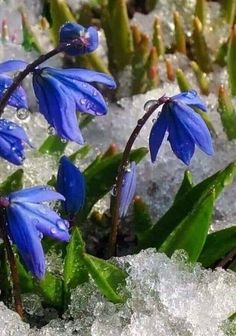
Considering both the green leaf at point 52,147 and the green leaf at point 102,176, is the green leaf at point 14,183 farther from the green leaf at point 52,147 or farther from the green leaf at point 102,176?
the green leaf at point 52,147

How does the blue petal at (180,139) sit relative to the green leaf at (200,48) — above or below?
above

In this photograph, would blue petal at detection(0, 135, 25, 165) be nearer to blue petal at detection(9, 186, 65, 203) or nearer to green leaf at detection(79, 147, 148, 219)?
blue petal at detection(9, 186, 65, 203)

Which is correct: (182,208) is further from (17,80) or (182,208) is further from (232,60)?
(232,60)

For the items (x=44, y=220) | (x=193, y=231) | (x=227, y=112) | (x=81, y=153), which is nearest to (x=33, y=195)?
(x=44, y=220)

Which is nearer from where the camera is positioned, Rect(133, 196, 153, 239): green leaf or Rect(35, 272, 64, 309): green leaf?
Rect(35, 272, 64, 309): green leaf

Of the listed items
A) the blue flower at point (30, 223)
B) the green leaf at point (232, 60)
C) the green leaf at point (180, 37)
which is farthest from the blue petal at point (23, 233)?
the green leaf at point (180, 37)

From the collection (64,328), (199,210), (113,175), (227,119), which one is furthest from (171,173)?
(64,328)

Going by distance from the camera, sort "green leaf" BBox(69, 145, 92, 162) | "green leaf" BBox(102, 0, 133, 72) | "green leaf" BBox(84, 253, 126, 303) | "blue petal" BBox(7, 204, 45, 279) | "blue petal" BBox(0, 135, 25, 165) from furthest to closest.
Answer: "green leaf" BBox(102, 0, 133, 72)
"green leaf" BBox(69, 145, 92, 162)
"green leaf" BBox(84, 253, 126, 303)
"blue petal" BBox(0, 135, 25, 165)
"blue petal" BBox(7, 204, 45, 279)

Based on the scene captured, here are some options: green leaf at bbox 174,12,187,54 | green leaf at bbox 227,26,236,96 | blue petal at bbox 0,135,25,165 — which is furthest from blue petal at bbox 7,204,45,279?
green leaf at bbox 174,12,187,54
